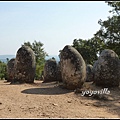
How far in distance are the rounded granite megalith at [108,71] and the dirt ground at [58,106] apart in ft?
4.04

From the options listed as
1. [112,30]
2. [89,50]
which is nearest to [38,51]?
[89,50]

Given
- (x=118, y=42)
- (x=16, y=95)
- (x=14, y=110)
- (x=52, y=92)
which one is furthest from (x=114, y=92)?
(x=118, y=42)

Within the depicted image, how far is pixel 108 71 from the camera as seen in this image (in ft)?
39.9

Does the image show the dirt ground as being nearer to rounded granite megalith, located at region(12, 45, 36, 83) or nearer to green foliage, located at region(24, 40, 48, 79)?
rounded granite megalith, located at region(12, 45, 36, 83)

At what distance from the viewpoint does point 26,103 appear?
329 inches

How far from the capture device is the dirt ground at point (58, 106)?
707 cm

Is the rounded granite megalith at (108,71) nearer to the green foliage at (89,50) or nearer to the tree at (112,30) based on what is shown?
the tree at (112,30)

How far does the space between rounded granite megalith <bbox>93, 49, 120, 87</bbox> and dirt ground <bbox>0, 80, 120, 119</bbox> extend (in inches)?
48.5

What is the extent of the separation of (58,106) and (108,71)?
4925mm

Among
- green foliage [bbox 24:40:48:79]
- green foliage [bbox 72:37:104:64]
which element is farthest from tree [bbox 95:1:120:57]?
green foliage [bbox 24:40:48:79]

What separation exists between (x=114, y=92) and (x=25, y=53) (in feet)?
20.0

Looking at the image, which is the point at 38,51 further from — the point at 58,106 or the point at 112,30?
the point at 58,106

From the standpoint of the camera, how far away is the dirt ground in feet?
23.2

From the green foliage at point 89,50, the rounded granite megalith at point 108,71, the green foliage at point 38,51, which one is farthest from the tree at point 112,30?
the green foliage at point 38,51
